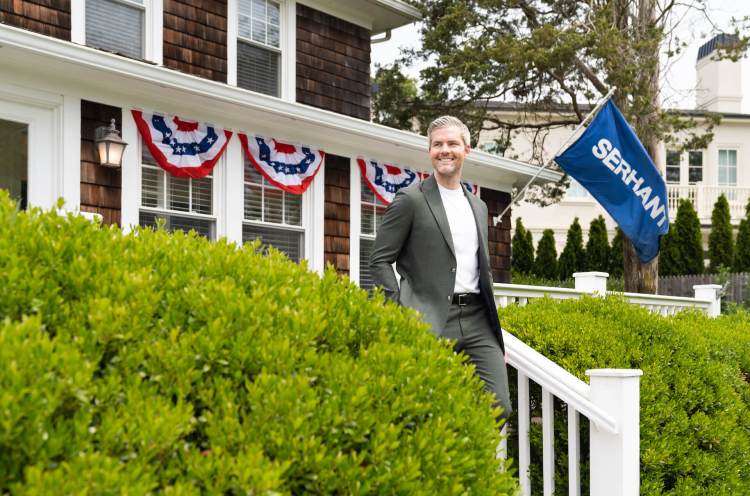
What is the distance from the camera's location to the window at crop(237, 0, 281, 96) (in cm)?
1118

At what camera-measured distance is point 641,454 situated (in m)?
4.41

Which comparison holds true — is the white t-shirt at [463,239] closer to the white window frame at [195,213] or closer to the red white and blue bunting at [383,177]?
the white window frame at [195,213]

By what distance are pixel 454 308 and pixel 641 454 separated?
1.42 m

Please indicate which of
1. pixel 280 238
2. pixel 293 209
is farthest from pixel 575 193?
pixel 280 238

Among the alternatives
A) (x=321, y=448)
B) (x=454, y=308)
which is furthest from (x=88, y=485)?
(x=454, y=308)

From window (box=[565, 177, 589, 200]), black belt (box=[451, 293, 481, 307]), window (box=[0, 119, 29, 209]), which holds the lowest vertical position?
black belt (box=[451, 293, 481, 307])

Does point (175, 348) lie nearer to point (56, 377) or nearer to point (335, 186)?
point (56, 377)

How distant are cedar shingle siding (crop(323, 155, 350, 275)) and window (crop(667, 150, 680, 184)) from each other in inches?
848

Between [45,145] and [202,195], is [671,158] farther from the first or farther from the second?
[45,145]

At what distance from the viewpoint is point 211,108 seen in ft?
30.4

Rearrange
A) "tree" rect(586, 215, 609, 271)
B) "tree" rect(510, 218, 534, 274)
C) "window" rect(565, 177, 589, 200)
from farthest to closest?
"window" rect(565, 177, 589, 200) → "tree" rect(510, 218, 534, 274) → "tree" rect(586, 215, 609, 271)

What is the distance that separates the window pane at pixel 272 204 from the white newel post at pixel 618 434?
6.84 metres

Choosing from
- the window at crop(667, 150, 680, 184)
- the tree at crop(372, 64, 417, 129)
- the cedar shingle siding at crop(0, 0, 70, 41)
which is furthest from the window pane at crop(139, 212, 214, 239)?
the window at crop(667, 150, 680, 184)

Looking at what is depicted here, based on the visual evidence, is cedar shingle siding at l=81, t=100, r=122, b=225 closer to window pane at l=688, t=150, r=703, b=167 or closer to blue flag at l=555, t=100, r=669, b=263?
blue flag at l=555, t=100, r=669, b=263
